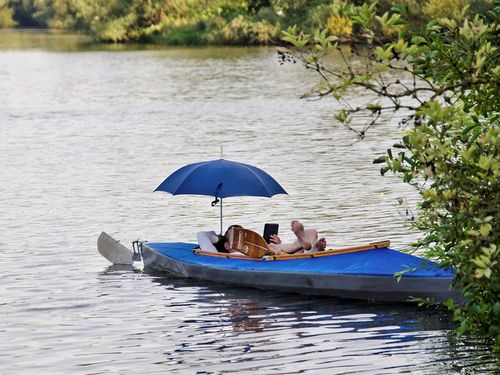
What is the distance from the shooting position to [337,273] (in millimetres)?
15758

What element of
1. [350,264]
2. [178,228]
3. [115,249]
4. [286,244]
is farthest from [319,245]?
[178,228]

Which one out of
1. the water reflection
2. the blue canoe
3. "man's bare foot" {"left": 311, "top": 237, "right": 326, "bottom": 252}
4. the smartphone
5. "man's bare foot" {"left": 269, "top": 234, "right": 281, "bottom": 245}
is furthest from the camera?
the smartphone

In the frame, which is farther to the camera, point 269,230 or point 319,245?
point 269,230

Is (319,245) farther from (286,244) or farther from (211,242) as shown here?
(211,242)

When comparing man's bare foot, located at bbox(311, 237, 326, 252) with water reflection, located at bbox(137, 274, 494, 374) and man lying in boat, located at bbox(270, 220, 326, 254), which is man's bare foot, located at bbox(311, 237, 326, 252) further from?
water reflection, located at bbox(137, 274, 494, 374)

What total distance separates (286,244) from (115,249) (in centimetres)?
333

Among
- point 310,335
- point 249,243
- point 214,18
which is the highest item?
point 249,243

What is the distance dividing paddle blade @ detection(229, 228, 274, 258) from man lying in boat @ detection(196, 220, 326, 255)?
0.06m

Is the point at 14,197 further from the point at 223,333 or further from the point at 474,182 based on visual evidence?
the point at 474,182

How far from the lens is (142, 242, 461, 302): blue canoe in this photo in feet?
49.0

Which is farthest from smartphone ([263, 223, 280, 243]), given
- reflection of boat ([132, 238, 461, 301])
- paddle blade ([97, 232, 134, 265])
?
paddle blade ([97, 232, 134, 265])

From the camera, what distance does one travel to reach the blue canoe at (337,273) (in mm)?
14945

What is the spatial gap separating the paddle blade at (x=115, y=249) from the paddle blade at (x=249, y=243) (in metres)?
2.27

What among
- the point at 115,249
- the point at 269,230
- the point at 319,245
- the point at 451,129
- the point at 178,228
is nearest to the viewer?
A: the point at 451,129
